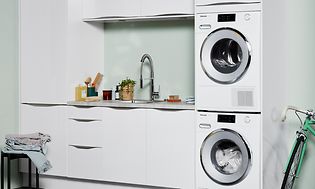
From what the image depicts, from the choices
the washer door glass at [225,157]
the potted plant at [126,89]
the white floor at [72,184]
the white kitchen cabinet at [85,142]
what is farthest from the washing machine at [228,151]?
the white kitchen cabinet at [85,142]

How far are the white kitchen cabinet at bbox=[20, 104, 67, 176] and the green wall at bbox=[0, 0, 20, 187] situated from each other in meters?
0.18

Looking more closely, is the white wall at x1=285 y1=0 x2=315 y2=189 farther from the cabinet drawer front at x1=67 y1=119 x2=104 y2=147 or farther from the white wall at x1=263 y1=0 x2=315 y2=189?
the cabinet drawer front at x1=67 y1=119 x2=104 y2=147

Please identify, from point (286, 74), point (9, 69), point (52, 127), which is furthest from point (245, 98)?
point (9, 69)

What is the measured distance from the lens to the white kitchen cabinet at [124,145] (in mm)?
4051

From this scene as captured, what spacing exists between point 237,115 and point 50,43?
1896 mm

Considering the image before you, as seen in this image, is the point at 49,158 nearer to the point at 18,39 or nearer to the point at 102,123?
the point at 102,123

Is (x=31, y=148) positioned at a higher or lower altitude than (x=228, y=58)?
lower

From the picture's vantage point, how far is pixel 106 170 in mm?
4184

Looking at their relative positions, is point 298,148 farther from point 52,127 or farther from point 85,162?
point 52,127

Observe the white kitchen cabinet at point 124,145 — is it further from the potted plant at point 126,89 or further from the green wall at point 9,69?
the green wall at point 9,69

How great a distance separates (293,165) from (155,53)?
1.65 metres

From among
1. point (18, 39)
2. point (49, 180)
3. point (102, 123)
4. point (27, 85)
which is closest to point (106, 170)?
point (102, 123)

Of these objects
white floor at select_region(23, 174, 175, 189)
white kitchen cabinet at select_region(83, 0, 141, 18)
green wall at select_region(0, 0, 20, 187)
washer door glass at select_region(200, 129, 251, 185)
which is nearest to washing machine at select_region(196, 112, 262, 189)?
washer door glass at select_region(200, 129, 251, 185)

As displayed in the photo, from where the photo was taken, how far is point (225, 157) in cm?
383
